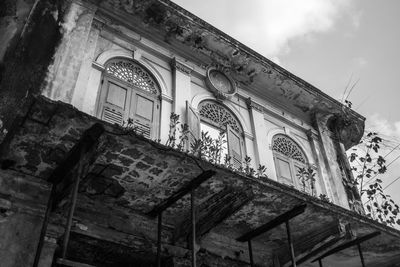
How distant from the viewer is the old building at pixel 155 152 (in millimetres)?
4793

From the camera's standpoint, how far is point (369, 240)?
678cm

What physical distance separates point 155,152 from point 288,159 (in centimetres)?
446

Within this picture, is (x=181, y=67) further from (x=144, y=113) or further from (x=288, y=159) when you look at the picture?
(x=288, y=159)

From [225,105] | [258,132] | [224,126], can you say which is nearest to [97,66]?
[224,126]

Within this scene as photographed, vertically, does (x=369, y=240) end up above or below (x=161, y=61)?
below

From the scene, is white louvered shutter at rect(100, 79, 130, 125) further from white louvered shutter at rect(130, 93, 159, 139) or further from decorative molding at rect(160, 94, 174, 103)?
decorative molding at rect(160, 94, 174, 103)

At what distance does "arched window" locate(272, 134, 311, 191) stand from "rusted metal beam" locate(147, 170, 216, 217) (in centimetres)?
309

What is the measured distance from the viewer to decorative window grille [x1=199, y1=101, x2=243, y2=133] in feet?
26.1

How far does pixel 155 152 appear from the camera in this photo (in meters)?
4.85

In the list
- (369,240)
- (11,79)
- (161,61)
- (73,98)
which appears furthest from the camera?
(161,61)

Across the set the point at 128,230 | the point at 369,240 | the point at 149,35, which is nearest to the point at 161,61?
the point at 149,35

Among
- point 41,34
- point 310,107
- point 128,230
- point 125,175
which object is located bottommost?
point 128,230

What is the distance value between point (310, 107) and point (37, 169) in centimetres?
658

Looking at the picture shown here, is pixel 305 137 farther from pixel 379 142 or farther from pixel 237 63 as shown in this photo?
pixel 237 63
